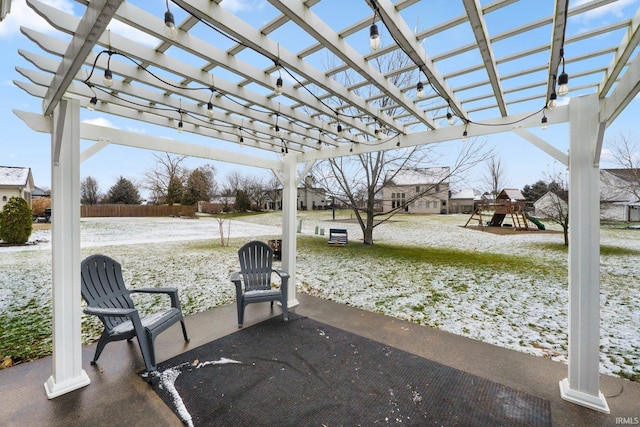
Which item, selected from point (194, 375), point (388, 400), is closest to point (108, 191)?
point (194, 375)

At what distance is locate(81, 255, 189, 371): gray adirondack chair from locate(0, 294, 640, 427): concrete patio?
214 millimetres

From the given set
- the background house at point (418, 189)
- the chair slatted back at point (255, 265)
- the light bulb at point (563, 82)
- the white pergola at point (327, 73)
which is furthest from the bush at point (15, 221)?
the light bulb at point (563, 82)

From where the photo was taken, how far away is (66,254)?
2.01m

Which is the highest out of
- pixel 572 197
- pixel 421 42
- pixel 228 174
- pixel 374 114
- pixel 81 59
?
pixel 228 174

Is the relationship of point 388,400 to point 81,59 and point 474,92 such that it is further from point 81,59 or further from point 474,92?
point 81,59

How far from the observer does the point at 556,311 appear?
3.76m

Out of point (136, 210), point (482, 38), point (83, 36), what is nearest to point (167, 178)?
point (136, 210)

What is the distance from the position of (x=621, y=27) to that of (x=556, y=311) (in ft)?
11.8

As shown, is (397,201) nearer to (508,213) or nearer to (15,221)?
(508,213)

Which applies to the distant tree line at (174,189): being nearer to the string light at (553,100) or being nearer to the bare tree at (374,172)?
the bare tree at (374,172)

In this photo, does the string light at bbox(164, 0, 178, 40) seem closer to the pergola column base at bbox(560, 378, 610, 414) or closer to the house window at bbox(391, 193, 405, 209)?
the pergola column base at bbox(560, 378, 610, 414)

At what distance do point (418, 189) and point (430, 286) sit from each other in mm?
6009

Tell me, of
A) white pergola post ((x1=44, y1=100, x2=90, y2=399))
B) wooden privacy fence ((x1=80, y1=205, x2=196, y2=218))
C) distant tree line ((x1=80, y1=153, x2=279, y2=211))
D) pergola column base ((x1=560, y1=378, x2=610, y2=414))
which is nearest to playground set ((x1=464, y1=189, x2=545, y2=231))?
pergola column base ((x1=560, y1=378, x2=610, y2=414))

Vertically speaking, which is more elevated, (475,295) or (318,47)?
(318,47)
